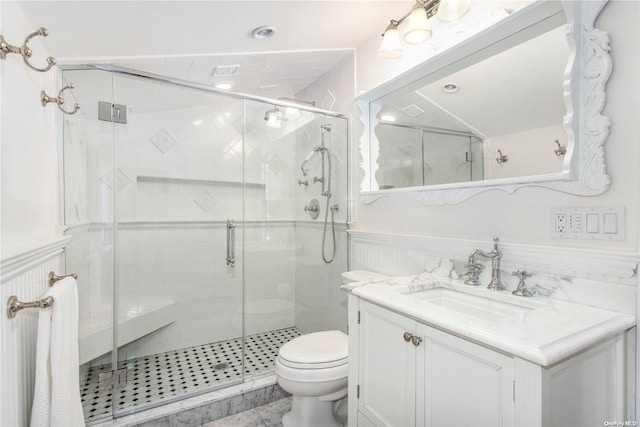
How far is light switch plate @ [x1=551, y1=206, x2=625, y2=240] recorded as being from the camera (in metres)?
1.00

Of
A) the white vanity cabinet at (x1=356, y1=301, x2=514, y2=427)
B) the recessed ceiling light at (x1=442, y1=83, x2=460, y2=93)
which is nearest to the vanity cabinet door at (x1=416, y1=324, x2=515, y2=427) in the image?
the white vanity cabinet at (x1=356, y1=301, x2=514, y2=427)

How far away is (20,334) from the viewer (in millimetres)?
1083

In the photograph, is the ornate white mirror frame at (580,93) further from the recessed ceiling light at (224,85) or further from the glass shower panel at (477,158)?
the recessed ceiling light at (224,85)

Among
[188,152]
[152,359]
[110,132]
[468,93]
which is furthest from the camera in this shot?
[188,152]

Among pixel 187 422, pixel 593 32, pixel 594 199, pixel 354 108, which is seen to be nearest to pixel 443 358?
pixel 594 199

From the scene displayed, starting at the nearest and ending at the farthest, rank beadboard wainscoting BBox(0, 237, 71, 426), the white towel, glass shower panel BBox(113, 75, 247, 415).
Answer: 1. beadboard wainscoting BBox(0, 237, 71, 426)
2. the white towel
3. glass shower panel BBox(113, 75, 247, 415)

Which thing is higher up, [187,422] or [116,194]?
[116,194]

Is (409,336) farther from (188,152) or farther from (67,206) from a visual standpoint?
(188,152)

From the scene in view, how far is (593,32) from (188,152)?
249cm

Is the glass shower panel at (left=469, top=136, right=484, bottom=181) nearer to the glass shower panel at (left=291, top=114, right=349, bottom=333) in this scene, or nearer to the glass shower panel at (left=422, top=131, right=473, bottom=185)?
Result: the glass shower panel at (left=422, top=131, right=473, bottom=185)

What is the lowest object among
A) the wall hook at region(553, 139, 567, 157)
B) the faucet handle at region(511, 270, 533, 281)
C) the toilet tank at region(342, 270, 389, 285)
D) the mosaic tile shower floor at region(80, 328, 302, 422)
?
the mosaic tile shower floor at region(80, 328, 302, 422)

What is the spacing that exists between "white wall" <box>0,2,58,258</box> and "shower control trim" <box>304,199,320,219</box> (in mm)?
1656

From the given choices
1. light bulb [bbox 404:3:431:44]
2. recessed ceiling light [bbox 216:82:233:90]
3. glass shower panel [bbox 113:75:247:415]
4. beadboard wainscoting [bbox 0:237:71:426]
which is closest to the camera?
beadboard wainscoting [bbox 0:237:71:426]

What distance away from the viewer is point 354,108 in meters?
2.32
